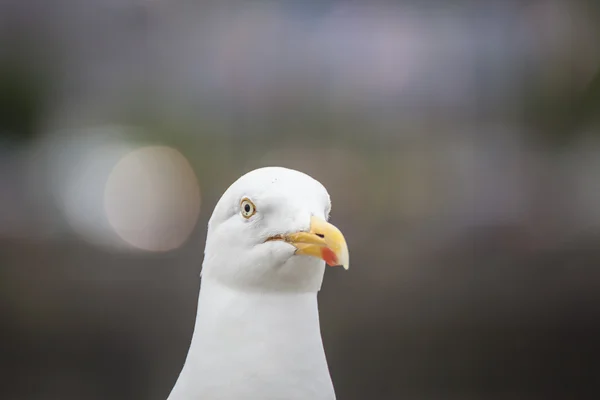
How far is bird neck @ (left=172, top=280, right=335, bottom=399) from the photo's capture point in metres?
0.83

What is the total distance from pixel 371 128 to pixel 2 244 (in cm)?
142

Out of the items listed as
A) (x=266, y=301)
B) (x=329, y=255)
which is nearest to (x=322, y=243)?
(x=329, y=255)

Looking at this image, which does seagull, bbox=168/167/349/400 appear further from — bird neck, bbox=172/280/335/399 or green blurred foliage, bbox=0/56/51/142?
green blurred foliage, bbox=0/56/51/142

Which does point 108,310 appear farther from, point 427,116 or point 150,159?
point 427,116

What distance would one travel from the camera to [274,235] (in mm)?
843

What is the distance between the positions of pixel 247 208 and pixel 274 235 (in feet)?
0.20

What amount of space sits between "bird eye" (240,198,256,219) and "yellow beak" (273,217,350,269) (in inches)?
2.7

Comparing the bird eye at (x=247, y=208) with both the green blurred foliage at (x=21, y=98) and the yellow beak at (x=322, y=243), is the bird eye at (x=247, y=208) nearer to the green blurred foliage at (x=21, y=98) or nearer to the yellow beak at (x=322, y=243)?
the yellow beak at (x=322, y=243)

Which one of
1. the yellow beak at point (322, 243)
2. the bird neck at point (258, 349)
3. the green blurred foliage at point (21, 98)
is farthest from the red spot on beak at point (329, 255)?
the green blurred foliage at point (21, 98)

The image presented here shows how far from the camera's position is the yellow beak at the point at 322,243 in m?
0.77

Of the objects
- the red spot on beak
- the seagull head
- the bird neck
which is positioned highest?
the seagull head

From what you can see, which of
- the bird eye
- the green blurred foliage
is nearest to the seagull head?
the bird eye

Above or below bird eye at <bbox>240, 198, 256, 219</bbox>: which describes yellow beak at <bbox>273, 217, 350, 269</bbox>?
below

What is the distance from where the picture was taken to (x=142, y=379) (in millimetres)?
2166
